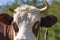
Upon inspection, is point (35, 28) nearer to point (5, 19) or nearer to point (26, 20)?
point (26, 20)

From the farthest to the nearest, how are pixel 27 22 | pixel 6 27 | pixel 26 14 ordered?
pixel 6 27 → pixel 26 14 → pixel 27 22

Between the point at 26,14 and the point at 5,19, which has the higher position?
the point at 26,14

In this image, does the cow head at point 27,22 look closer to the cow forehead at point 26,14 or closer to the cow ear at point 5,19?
the cow forehead at point 26,14

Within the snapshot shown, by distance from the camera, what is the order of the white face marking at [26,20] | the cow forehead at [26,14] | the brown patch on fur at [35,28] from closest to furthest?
the white face marking at [26,20] < the cow forehead at [26,14] < the brown patch on fur at [35,28]

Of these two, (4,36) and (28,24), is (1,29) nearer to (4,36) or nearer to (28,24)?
(4,36)

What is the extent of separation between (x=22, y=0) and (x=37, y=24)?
344 inches

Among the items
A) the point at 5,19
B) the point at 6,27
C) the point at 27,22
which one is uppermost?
the point at 27,22

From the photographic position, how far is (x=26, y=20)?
961 centimetres

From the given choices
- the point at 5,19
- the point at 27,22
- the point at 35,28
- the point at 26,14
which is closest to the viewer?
the point at 27,22

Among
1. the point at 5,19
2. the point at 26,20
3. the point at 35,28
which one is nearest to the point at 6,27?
the point at 5,19

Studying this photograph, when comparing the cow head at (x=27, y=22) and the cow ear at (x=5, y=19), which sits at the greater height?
the cow head at (x=27, y=22)

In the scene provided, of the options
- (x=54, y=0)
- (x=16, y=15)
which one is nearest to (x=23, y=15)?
(x=16, y=15)

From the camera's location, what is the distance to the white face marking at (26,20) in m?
9.35

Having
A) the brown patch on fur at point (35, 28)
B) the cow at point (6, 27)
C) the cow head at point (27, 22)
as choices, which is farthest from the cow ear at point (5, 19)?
the brown patch on fur at point (35, 28)
